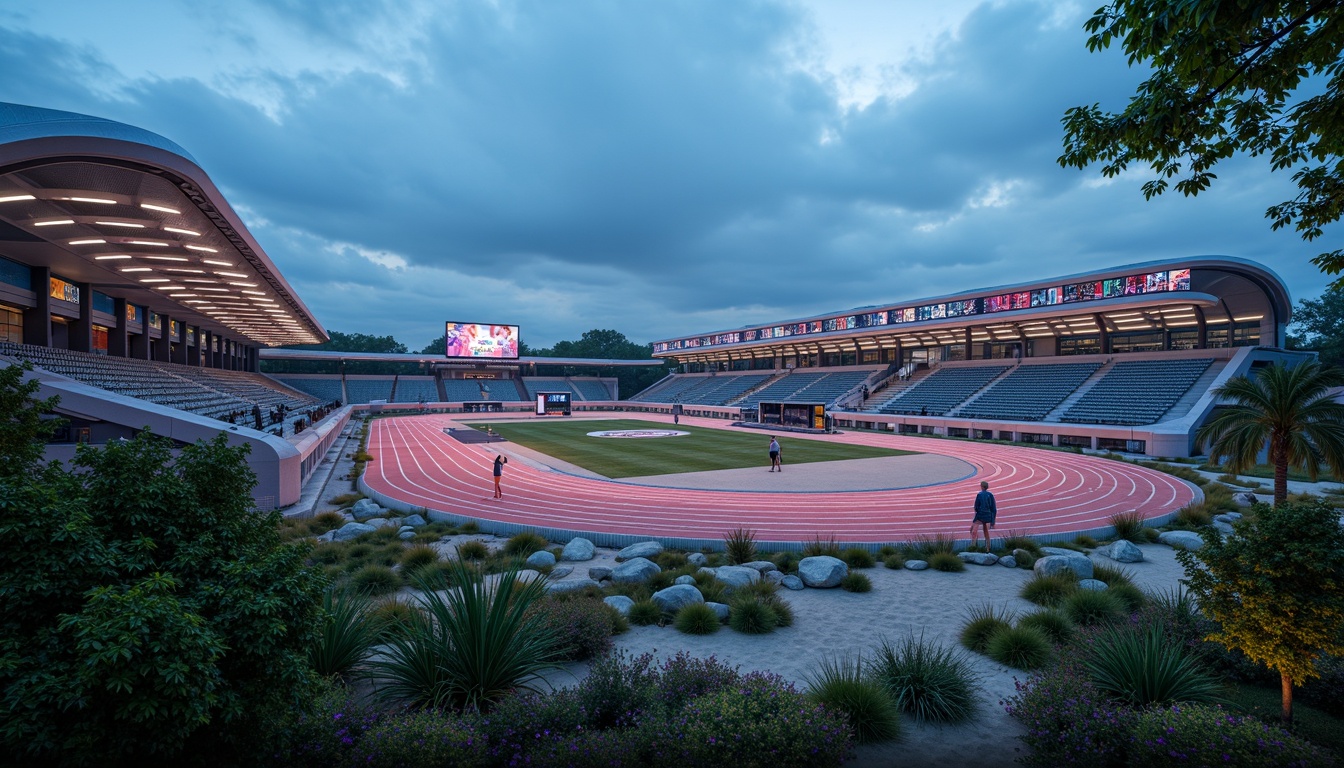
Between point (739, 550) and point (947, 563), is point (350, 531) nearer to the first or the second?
point (739, 550)

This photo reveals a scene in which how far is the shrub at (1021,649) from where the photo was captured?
7.58 metres

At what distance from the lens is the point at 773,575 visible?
11.5m

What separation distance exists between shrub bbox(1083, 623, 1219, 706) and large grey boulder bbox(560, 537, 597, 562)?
32.3 feet

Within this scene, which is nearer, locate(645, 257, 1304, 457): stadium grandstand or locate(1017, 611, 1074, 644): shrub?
locate(1017, 611, 1074, 644): shrub

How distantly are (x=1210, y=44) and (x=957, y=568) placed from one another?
33.7ft

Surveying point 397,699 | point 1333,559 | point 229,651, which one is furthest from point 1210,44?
point 397,699

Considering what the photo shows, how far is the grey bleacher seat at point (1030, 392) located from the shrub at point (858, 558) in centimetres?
3343

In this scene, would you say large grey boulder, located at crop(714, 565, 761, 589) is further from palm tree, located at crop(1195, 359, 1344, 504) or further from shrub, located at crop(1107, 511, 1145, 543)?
palm tree, located at crop(1195, 359, 1344, 504)

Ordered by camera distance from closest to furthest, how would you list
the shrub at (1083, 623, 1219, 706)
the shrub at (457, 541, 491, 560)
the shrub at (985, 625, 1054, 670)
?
1. the shrub at (1083, 623, 1219, 706)
2. the shrub at (985, 625, 1054, 670)
3. the shrub at (457, 541, 491, 560)

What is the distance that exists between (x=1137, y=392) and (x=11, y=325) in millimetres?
61261

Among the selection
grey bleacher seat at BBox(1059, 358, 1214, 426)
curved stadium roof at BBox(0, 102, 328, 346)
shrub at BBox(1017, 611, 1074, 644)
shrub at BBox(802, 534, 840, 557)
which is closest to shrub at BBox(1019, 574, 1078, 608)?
shrub at BBox(1017, 611, 1074, 644)

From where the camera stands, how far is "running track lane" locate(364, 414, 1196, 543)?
1591cm

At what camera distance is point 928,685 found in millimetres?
6508

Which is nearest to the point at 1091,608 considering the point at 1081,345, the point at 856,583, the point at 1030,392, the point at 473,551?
the point at 856,583
